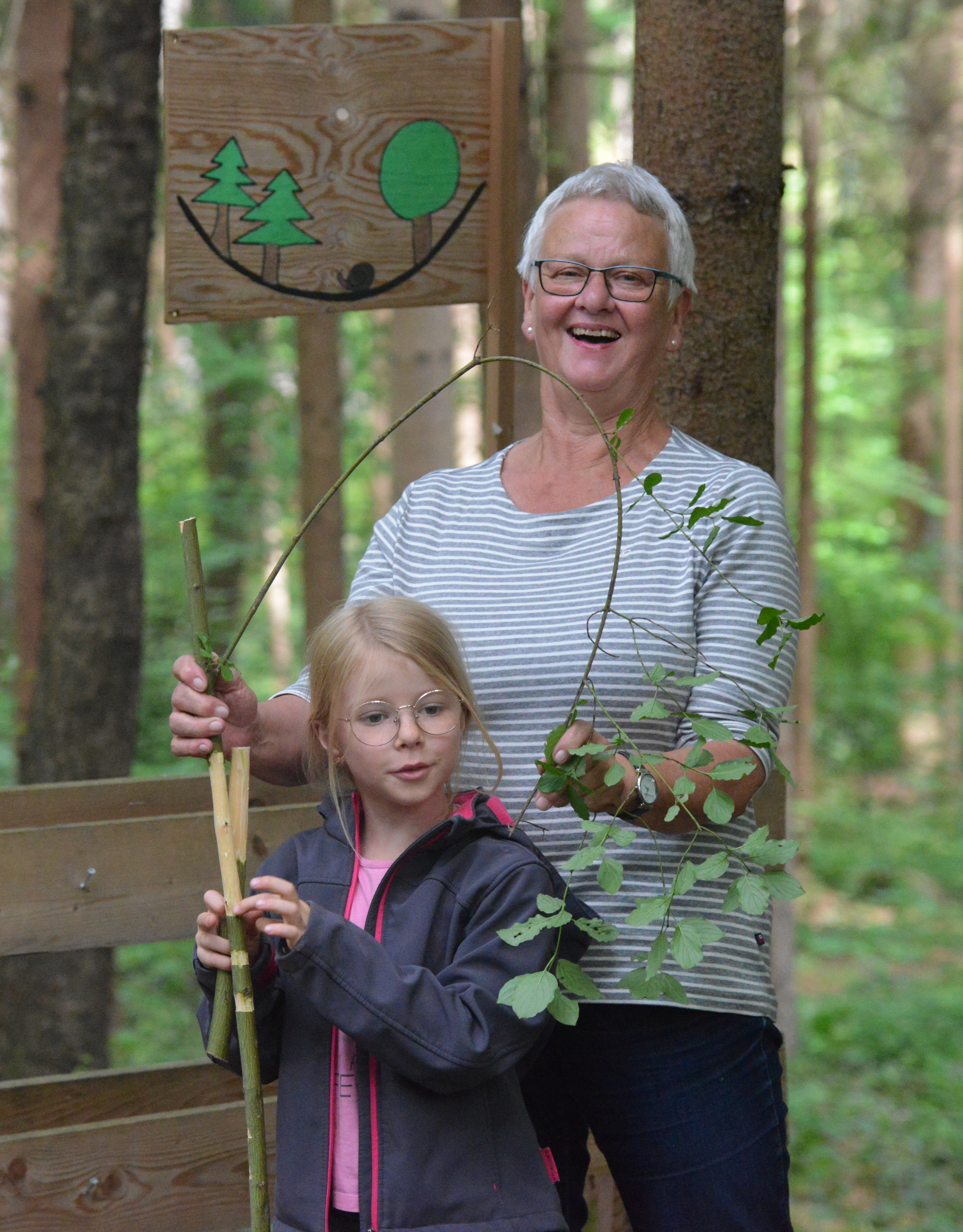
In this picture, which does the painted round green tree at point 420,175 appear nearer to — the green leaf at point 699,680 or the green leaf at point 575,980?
the green leaf at point 699,680

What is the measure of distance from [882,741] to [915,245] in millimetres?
6042

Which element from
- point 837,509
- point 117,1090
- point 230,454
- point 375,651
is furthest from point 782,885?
point 837,509

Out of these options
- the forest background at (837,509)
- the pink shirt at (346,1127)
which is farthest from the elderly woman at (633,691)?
the forest background at (837,509)

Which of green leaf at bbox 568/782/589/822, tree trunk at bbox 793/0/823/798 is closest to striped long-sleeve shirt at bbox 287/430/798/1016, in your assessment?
green leaf at bbox 568/782/589/822

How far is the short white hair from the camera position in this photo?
6.73ft

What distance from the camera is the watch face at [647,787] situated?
166 cm

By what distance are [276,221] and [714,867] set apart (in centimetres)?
166

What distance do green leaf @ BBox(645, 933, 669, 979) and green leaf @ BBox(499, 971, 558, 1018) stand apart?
13cm

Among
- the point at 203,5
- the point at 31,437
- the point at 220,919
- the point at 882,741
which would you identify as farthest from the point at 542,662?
the point at 882,741

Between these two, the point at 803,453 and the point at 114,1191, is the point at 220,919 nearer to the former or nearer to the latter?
the point at 114,1191

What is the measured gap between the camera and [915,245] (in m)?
15.9

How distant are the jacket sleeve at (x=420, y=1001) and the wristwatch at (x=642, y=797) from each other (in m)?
0.22

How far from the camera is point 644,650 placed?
6.09ft

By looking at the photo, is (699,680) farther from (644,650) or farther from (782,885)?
(782,885)
